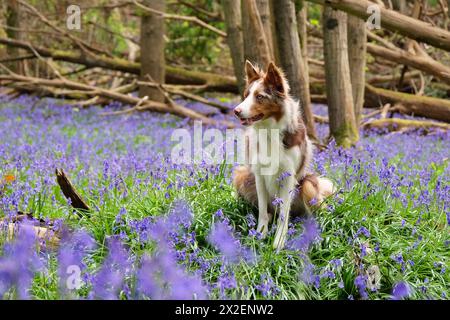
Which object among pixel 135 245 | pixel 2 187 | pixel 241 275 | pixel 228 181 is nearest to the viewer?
pixel 241 275

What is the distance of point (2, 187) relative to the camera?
5027 mm

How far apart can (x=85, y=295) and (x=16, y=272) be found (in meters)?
0.70

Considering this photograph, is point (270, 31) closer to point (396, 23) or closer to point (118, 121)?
point (396, 23)

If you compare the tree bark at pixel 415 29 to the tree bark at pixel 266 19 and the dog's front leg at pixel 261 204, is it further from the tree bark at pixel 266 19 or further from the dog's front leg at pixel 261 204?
the dog's front leg at pixel 261 204

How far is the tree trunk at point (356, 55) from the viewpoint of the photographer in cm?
938

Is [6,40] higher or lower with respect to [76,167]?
higher

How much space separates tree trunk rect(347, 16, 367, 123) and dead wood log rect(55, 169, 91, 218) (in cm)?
544

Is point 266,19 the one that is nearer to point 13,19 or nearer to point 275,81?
point 275,81

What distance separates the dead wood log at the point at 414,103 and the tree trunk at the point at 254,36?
4.23 m

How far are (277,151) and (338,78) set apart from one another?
433 centimetres

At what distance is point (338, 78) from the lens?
866 centimetres

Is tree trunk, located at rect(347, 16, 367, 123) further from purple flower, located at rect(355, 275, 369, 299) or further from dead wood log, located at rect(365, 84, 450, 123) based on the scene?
purple flower, located at rect(355, 275, 369, 299)

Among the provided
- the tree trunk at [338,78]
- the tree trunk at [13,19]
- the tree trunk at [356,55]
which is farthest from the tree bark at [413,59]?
the tree trunk at [13,19]
